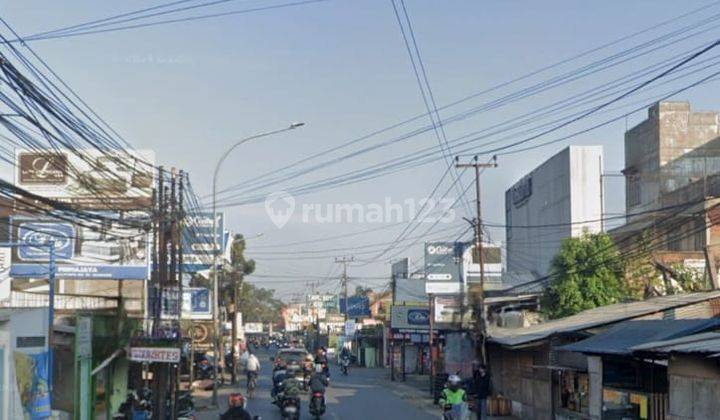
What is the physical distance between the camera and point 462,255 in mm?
64750

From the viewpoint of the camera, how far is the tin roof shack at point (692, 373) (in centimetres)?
1291

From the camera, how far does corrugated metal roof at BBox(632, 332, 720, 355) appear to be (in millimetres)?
12488

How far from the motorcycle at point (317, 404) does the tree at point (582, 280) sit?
538 inches

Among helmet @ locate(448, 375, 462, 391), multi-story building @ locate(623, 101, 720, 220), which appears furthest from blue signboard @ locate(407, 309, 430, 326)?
helmet @ locate(448, 375, 462, 391)

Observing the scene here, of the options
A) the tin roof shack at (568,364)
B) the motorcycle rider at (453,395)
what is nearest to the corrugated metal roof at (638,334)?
the tin roof shack at (568,364)

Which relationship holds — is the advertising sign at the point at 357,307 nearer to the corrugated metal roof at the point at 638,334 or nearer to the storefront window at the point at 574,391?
the storefront window at the point at 574,391

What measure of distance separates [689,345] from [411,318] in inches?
1710

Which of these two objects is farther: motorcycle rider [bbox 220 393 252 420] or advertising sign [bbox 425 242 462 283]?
advertising sign [bbox 425 242 462 283]

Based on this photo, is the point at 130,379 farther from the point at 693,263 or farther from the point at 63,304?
the point at 693,263

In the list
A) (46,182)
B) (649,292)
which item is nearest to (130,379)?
(46,182)

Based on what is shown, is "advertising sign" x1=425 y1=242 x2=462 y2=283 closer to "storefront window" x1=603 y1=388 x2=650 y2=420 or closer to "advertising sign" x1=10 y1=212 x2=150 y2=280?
"advertising sign" x1=10 y1=212 x2=150 y2=280

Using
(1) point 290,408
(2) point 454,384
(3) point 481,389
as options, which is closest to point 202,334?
(3) point 481,389

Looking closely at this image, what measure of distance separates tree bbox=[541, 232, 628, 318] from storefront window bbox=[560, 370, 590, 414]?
13.6 metres

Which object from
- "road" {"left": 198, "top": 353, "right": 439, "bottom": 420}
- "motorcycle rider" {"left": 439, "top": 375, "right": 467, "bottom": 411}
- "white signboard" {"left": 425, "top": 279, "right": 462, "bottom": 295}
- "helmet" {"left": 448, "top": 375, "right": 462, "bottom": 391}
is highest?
"white signboard" {"left": 425, "top": 279, "right": 462, "bottom": 295}
